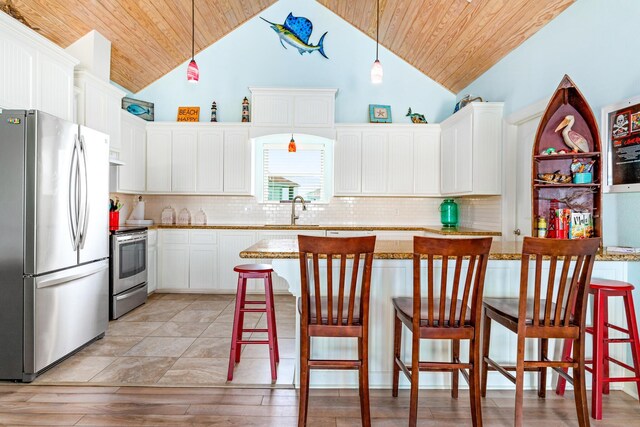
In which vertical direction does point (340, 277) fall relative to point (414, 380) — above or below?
above

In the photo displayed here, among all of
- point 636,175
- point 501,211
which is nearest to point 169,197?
point 501,211

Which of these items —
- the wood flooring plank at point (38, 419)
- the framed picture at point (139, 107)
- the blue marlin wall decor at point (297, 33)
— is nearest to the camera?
the wood flooring plank at point (38, 419)

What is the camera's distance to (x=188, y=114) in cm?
529

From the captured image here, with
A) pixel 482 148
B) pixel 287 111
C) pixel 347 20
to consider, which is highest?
pixel 347 20

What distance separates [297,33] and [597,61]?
152 inches

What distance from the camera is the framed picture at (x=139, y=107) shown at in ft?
16.5

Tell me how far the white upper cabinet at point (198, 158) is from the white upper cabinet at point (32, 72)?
174 cm

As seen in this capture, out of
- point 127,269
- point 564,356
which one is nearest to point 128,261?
point 127,269

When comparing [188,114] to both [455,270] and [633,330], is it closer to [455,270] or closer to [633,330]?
[455,270]

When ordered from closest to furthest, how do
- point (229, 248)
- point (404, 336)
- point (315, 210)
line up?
point (404, 336), point (229, 248), point (315, 210)

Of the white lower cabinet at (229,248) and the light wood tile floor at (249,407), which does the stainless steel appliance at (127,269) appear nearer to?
the white lower cabinet at (229,248)

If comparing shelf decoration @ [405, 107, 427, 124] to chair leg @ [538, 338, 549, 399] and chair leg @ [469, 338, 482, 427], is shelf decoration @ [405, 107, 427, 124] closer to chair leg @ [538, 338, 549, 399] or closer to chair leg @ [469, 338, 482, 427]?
chair leg @ [538, 338, 549, 399]

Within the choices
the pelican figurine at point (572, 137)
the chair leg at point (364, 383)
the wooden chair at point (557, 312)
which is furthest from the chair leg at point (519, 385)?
the pelican figurine at point (572, 137)

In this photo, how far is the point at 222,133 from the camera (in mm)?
5078
